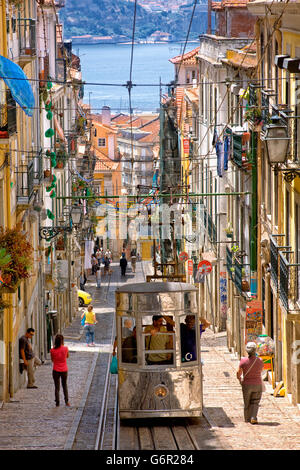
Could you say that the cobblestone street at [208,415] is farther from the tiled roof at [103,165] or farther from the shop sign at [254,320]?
the tiled roof at [103,165]

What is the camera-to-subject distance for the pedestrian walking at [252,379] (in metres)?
14.6

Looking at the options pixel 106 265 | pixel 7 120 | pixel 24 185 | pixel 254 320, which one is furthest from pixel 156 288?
pixel 106 265

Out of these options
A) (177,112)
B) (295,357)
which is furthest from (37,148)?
(177,112)

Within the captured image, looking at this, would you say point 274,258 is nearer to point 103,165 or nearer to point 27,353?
point 27,353

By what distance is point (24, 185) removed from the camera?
22828mm

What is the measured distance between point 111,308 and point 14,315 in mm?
25234

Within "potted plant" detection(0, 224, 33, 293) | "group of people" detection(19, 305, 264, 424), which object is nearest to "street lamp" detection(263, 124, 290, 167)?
"group of people" detection(19, 305, 264, 424)

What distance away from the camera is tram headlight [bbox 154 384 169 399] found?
14.9 m

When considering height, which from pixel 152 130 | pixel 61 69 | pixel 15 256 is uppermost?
pixel 61 69

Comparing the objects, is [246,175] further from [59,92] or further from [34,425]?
[59,92]

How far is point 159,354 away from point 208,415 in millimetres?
1569

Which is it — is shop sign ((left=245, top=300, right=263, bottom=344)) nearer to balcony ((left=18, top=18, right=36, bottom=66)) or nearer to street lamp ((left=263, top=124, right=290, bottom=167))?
street lamp ((left=263, top=124, right=290, bottom=167))

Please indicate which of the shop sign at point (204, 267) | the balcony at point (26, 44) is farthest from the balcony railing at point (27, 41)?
the shop sign at point (204, 267)

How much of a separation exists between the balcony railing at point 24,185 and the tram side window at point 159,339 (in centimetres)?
664
